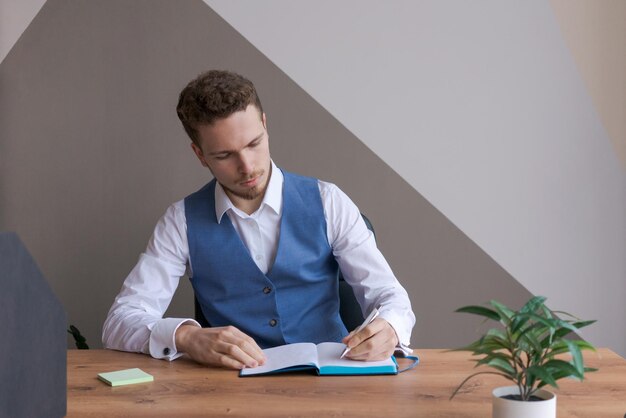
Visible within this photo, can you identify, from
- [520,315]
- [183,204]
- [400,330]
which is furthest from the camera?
[183,204]

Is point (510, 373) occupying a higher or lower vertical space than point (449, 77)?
lower

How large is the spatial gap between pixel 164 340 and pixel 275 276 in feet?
1.44

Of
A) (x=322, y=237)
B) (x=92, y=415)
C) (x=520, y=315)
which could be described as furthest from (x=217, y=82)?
(x=520, y=315)

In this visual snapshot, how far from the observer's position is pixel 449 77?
2920mm

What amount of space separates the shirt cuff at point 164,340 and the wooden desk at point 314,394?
0.04 meters

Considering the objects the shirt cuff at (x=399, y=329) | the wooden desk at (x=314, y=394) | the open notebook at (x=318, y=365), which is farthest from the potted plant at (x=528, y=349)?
the shirt cuff at (x=399, y=329)

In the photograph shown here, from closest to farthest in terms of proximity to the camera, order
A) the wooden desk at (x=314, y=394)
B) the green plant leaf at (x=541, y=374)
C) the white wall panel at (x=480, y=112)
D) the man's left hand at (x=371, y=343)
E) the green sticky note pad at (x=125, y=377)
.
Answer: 1. the green plant leaf at (x=541, y=374)
2. the wooden desk at (x=314, y=394)
3. the green sticky note pad at (x=125, y=377)
4. the man's left hand at (x=371, y=343)
5. the white wall panel at (x=480, y=112)

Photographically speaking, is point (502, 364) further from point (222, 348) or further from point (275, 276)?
point (275, 276)

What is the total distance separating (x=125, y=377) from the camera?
160 centimetres

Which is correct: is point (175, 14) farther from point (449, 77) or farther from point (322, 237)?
point (322, 237)

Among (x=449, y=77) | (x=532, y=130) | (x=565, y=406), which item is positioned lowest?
(x=565, y=406)

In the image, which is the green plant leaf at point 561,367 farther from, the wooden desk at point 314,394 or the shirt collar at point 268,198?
the shirt collar at point 268,198

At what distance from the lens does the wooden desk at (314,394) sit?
140cm

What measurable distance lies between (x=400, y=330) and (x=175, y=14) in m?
1.68
